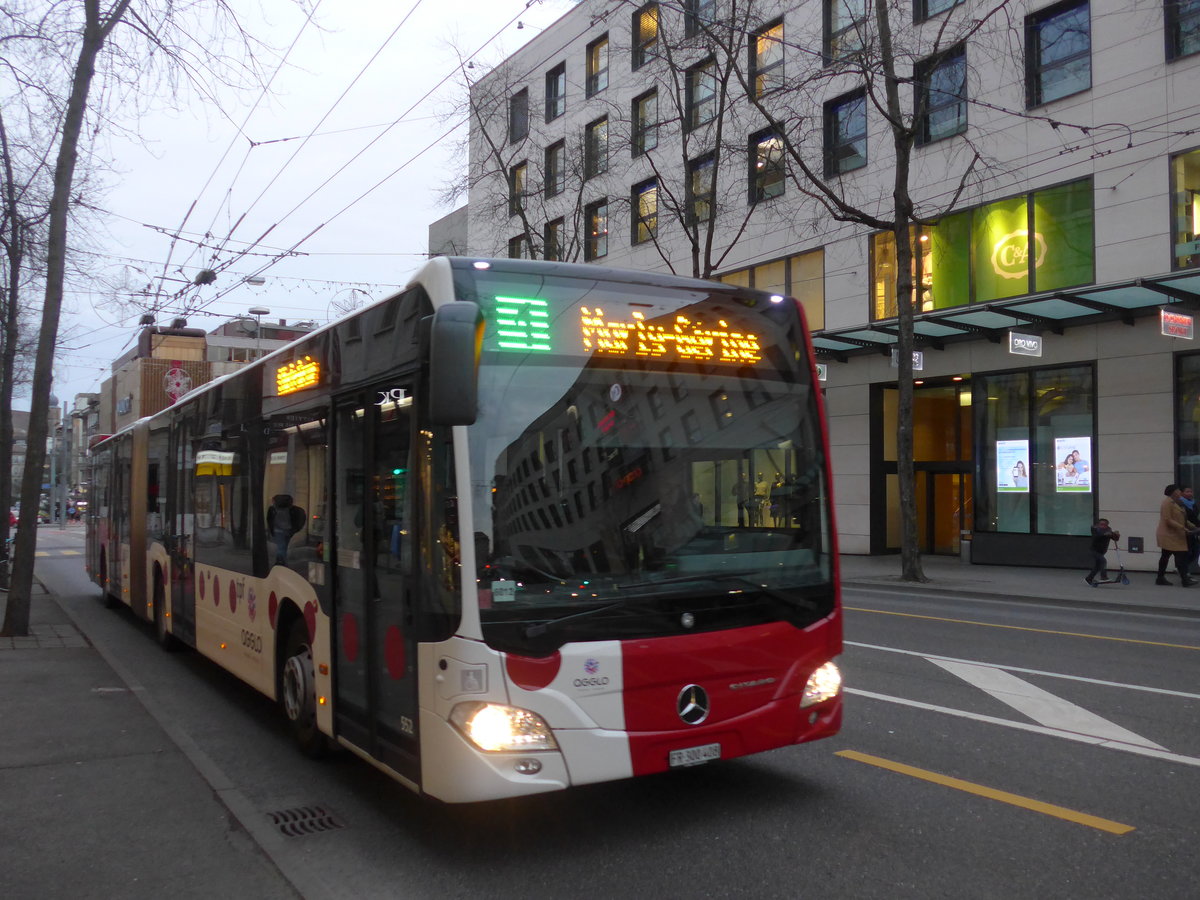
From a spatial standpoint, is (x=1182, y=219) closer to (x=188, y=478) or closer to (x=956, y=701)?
(x=956, y=701)

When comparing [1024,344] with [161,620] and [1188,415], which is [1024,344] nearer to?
[1188,415]

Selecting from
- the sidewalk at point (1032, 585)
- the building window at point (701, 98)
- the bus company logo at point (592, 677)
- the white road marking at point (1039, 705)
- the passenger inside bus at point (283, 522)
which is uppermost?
the building window at point (701, 98)

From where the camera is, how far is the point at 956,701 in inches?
316

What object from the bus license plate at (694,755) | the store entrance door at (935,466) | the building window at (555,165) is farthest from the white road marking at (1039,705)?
the building window at (555,165)

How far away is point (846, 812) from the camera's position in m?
5.33

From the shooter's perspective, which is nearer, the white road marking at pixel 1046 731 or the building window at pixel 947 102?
the white road marking at pixel 1046 731

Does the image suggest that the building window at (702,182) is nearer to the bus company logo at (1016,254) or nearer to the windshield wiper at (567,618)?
the bus company logo at (1016,254)

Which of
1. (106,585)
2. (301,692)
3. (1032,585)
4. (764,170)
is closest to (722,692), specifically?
(301,692)

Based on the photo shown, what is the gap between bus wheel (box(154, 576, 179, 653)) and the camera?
11.5m

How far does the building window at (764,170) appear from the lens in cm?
2369

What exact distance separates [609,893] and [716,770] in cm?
196

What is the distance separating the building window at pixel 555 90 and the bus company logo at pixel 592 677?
1327 inches

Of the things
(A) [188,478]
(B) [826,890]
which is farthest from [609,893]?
(A) [188,478]

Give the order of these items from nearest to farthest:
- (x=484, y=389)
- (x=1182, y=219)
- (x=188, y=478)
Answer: (x=484, y=389)
(x=188, y=478)
(x=1182, y=219)
